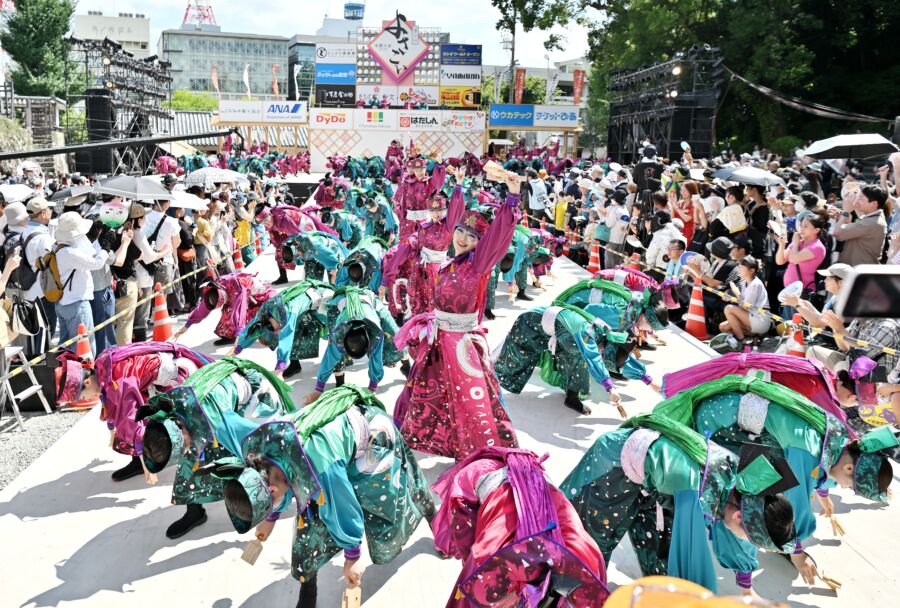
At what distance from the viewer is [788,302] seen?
19.4 ft

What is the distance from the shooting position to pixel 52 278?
5867 millimetres

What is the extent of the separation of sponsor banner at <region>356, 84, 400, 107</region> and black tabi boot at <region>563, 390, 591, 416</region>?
91.3 ft

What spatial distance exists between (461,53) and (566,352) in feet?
97.9

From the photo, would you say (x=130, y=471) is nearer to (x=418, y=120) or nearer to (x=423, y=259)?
(x=423, y=259)

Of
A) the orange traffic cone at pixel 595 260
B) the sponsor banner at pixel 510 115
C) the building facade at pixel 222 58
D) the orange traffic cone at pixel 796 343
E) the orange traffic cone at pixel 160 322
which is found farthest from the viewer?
the building facade at pixel 222 58

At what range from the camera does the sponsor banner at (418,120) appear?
30.5 meters

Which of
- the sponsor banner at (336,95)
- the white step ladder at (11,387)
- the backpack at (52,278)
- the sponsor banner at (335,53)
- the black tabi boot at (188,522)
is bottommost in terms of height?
the black tabi boot at (188,522)

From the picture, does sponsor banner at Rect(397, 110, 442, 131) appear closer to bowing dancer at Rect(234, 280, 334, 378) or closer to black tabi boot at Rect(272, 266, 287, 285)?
black tabi boot at Rect(272, 266, 287, 285)

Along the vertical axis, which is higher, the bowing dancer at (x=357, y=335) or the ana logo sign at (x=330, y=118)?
the ana logo sign at (x=330, y=118)

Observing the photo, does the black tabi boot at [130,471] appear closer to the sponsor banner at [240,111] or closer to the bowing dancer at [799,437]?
the bowing dancer at [799,437]

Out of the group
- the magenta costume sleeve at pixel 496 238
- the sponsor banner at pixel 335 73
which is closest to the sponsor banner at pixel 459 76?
the sponsor banner at pixel 335 73

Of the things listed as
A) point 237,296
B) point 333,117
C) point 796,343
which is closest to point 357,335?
point 237,296

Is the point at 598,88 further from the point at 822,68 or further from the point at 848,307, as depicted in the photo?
the point at 848,307

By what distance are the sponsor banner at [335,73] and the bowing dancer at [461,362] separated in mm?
29333
